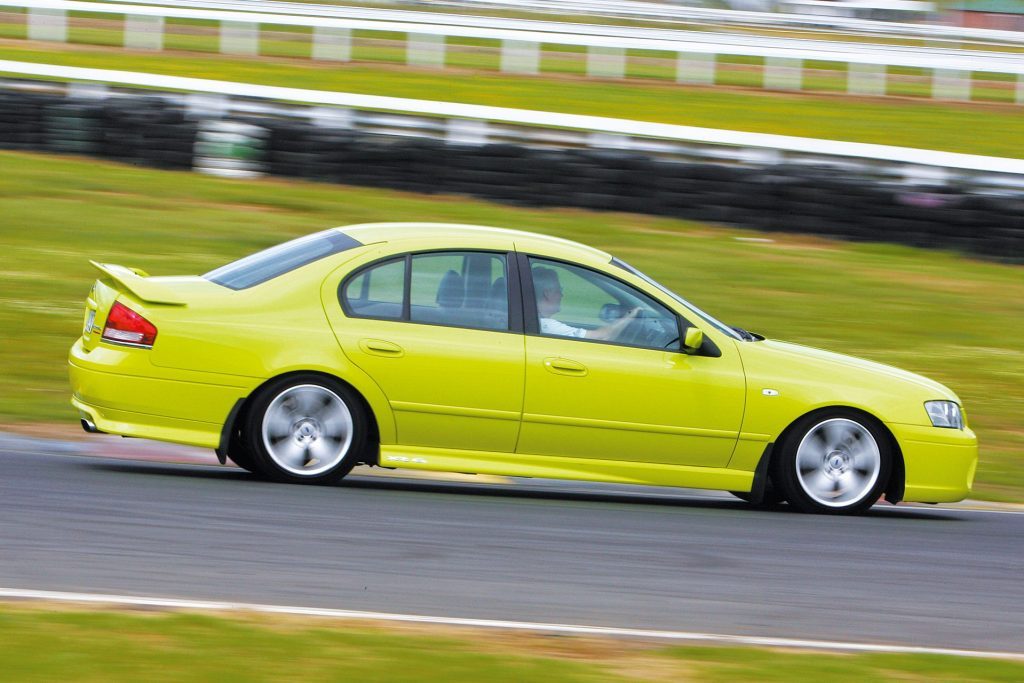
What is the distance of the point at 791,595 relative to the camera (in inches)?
257

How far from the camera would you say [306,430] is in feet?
25.3

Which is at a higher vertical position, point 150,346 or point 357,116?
point 357,116

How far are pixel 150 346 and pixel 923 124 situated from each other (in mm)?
18924

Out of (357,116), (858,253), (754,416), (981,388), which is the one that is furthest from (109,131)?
(754,416)

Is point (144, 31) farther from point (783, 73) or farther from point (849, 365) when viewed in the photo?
point (849, 365)

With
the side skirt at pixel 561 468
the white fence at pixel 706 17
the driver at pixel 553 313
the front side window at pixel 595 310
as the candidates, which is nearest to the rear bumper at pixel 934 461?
the side skirt at pixel 561 468

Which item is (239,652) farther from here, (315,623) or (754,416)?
(754,416)

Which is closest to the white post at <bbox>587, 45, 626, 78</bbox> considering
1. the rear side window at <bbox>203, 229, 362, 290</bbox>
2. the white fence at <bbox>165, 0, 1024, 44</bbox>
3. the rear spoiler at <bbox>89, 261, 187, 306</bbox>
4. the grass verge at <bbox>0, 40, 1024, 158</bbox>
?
the grass verge at <bbox>0, 40, 1024, 158</bbox>

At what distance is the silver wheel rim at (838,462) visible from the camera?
27.0 ft

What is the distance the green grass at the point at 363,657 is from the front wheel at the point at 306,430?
2329 millimetres

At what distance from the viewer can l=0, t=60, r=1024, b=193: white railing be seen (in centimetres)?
1648

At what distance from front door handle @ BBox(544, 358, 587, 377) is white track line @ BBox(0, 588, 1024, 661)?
231 cm

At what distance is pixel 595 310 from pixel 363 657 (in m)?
3.37

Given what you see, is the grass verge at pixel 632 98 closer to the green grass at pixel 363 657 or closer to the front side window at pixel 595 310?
the front side window at pixel 595 310
